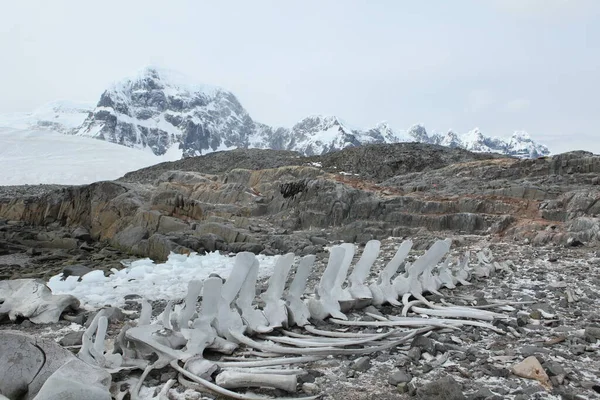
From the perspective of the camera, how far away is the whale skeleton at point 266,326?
3072 mm

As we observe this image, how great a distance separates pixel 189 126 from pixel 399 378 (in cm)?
13113

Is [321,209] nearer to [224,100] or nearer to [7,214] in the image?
[7,214]

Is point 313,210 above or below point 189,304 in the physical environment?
below

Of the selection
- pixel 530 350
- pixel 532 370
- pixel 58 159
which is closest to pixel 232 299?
pixel 532 370

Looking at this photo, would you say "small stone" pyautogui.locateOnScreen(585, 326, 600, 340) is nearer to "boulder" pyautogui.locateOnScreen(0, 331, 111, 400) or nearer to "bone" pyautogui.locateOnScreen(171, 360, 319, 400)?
"bone" pyautogui.locateOnScreen(171, 360, 319, 400)

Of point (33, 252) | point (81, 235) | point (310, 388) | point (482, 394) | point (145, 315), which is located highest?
point (145, 315)

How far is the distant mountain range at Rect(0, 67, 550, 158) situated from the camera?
115 metres

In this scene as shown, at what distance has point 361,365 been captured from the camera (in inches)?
133

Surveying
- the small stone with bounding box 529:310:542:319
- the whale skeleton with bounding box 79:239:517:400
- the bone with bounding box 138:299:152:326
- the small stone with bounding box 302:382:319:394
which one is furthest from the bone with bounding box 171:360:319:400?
the small stone with bounding box 529:310:542:319

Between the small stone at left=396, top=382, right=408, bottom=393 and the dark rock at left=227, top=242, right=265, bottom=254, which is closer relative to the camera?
the small stone at left=396, top=382, right=408, bottom=393

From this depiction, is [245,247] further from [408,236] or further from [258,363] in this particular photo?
[258,363]

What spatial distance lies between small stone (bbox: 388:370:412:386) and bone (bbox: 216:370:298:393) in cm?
73

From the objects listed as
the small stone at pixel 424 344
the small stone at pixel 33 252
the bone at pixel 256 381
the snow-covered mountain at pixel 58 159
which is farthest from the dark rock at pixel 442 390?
the snow-covered mountain at pixel 58 159

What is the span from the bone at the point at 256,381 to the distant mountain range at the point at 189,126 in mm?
102138
